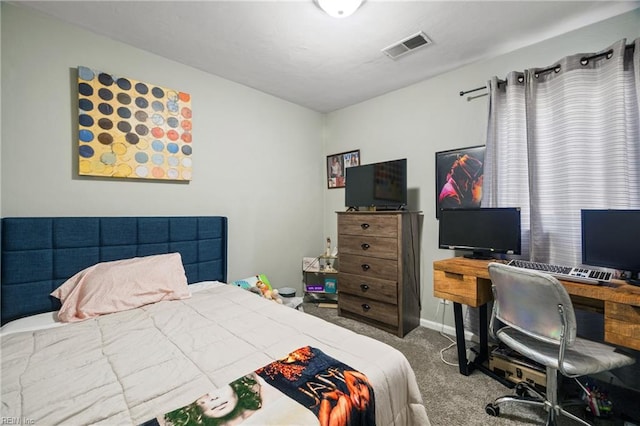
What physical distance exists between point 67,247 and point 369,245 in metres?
2.50

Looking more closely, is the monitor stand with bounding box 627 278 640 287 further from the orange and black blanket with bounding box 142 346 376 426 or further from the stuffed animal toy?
the stuffed animal toy

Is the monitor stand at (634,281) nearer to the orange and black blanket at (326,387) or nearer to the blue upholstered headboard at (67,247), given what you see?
the orange and black blanket at (326,387)

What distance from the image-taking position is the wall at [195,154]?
5.87ft

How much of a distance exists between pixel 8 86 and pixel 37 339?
65.2 inches

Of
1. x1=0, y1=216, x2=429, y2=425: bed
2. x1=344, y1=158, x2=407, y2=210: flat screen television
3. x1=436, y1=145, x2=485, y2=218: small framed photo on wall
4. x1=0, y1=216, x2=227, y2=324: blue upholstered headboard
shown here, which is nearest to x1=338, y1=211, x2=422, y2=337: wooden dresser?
x1=344, y1=158, x2=407, y2=210: flat screen television

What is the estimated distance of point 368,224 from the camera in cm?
281

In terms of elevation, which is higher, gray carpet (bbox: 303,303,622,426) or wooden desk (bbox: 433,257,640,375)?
wooden desk (bbox: 433,257,640,375)

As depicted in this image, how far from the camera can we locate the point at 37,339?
1.37m

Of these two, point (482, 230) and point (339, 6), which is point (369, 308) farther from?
point (339, 6)

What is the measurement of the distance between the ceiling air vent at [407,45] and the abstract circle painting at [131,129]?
1907 mm

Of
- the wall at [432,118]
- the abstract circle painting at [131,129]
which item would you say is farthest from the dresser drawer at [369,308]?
the abstract circle painting at [131,129]

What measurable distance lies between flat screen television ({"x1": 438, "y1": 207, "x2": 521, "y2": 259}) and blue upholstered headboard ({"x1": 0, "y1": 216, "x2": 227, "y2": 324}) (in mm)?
2325

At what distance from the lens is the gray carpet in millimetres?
1558

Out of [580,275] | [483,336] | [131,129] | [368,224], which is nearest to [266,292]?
[368,224]
